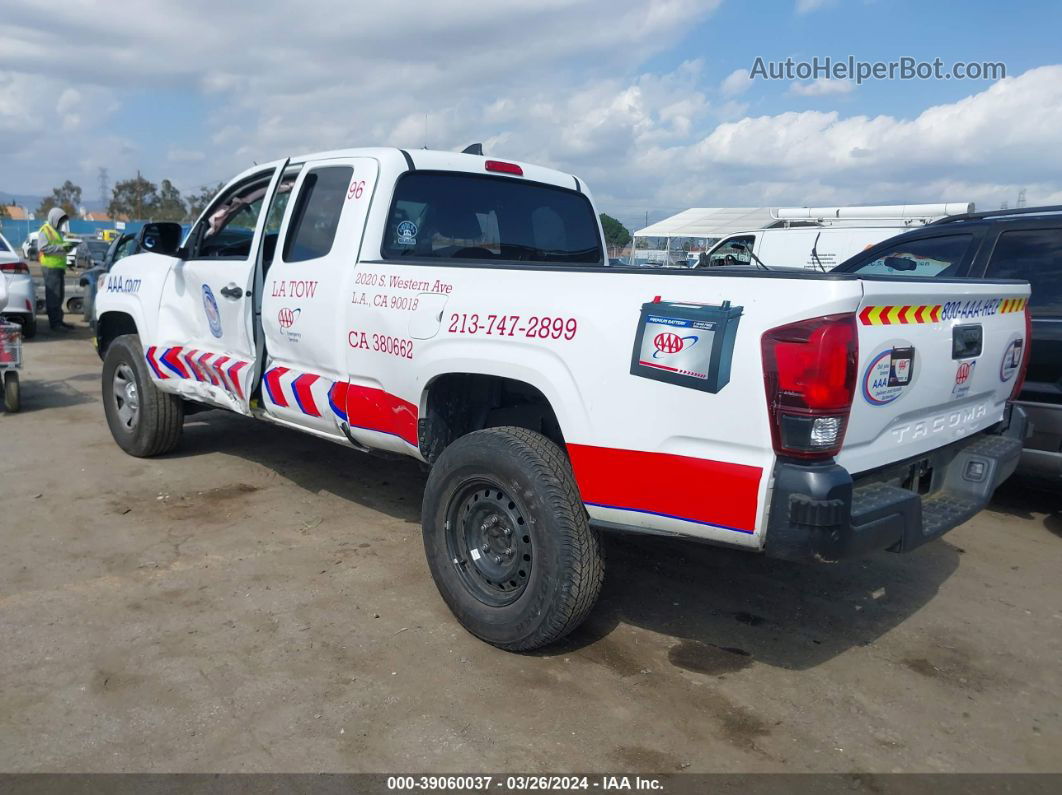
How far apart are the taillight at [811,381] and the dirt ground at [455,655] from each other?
109 cm

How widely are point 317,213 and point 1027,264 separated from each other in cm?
412

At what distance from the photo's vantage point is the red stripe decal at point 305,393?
14.4ft

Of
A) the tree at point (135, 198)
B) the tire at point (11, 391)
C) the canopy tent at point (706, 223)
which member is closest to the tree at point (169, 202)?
the tree at point (135, 198)

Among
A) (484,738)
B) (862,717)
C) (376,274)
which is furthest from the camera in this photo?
(376,274)

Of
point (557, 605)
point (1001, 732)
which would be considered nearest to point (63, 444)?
point (557, 605)

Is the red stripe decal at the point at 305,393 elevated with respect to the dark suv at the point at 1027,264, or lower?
lower

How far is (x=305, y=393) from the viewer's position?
14.6ft

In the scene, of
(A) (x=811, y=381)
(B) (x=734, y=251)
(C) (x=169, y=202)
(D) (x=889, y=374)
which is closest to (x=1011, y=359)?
(D) (x=889, y=374)

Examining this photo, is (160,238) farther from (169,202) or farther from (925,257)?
(169,202)

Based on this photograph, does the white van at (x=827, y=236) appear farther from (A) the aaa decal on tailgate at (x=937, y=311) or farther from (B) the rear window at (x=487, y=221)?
(A) the aaa decal on tailgate at (x=937, y=311)

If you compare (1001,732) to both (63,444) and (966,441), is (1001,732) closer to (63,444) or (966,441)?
(966,441)

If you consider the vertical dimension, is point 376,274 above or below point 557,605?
above

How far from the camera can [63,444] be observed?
6570 mm

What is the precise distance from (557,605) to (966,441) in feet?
6.41
